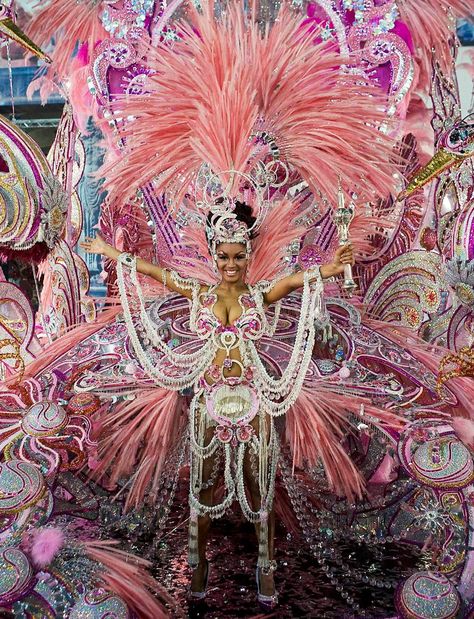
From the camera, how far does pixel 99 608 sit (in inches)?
82.7

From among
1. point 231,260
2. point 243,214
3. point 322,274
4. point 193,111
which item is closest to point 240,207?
point 243,214

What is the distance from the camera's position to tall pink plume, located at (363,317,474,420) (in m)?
2.68

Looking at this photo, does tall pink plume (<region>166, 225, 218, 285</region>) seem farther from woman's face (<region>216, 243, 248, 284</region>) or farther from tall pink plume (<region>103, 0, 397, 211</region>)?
woman's face (<region>216, 243, 248, 284</region>)

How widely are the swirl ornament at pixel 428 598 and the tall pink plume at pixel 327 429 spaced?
18.0 inches

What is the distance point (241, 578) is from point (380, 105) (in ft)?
5.72

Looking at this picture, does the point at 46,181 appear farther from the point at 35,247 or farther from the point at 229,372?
the point at 229,372

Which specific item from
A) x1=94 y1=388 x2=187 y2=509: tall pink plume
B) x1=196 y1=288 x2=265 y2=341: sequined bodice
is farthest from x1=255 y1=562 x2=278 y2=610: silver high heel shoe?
x1=196 y1=288 x2=265 y2=341: sequined bodice

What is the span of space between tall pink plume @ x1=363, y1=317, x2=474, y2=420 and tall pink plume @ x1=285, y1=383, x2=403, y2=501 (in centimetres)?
29

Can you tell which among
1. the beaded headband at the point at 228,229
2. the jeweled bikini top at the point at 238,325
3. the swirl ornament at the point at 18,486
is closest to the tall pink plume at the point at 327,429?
the jeweled bikini top at the point at 238,325

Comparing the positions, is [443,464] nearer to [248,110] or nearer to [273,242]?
[273,242]

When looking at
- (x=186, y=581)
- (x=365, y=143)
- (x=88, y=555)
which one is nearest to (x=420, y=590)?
(x=186, y=581)

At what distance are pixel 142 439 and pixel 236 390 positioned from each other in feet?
1.64

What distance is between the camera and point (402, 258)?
334 cm

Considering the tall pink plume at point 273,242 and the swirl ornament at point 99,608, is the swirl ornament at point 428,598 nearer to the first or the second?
the swirl ornament at point 99,608
